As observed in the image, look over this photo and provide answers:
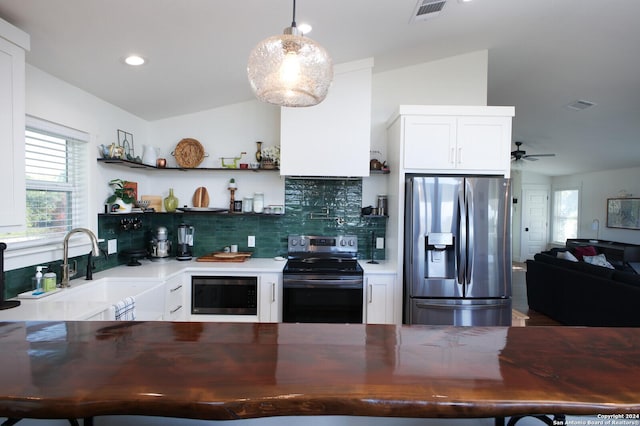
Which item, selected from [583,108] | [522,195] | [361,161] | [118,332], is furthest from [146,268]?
[522,195]

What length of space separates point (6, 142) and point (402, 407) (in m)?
2.14

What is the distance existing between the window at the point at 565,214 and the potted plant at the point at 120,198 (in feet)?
32.6

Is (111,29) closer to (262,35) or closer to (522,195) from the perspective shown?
(262,35)

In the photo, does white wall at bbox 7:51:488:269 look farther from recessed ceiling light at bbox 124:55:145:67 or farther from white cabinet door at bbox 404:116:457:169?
recessed ceiling light at bbox 124:55:145:67

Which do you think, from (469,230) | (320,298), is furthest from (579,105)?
(320,298)

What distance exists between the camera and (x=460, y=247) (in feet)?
9.33

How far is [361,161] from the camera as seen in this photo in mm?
3242

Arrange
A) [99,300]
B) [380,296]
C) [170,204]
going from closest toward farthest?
[99,300] → [380,296] → [170,204]

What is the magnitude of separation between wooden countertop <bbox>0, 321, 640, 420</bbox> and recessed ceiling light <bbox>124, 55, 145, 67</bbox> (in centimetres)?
197

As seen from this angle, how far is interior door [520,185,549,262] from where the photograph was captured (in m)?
9.54

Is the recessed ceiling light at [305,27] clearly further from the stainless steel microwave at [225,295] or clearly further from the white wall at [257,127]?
the stainless steel microwave at [225,295]

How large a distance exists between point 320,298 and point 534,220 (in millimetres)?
8809

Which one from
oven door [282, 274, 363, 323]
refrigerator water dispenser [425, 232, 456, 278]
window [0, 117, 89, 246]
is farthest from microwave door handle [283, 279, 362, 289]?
window [0, 117, 89, 246]

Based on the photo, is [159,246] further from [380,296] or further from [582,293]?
[582,293]
